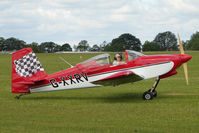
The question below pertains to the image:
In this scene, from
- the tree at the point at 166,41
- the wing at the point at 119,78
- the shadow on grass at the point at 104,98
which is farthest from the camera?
the tree at the point at 166,41

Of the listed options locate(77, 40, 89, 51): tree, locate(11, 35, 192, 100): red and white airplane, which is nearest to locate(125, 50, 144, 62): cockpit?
locate(11, 35, 192, 100): red and white airplane

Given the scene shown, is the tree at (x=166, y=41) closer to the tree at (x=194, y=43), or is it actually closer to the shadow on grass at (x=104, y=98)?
the tree at (x=194, y=43)

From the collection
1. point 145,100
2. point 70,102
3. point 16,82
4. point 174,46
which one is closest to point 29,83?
point 16,82

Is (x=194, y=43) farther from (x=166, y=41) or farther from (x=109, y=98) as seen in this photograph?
(x=109, y=98)

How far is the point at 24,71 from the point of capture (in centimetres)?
1244

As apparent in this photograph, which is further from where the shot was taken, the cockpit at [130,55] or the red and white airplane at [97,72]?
the cockpit at [130,55]

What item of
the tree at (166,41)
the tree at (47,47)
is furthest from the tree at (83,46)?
the tree at (166,41)

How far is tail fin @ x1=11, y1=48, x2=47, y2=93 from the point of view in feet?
40.7

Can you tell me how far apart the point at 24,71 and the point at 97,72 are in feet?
9.84

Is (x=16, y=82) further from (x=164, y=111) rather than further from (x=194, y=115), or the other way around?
(x=194, y=115)

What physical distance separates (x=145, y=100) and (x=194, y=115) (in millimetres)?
3079

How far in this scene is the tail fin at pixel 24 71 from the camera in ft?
40.7

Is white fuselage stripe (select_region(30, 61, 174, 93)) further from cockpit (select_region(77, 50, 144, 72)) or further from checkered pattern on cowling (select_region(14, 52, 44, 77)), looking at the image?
checkered pattern on cowling (select_region(14, 52, 44, 77))

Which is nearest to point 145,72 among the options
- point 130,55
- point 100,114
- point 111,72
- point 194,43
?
point 130,55
